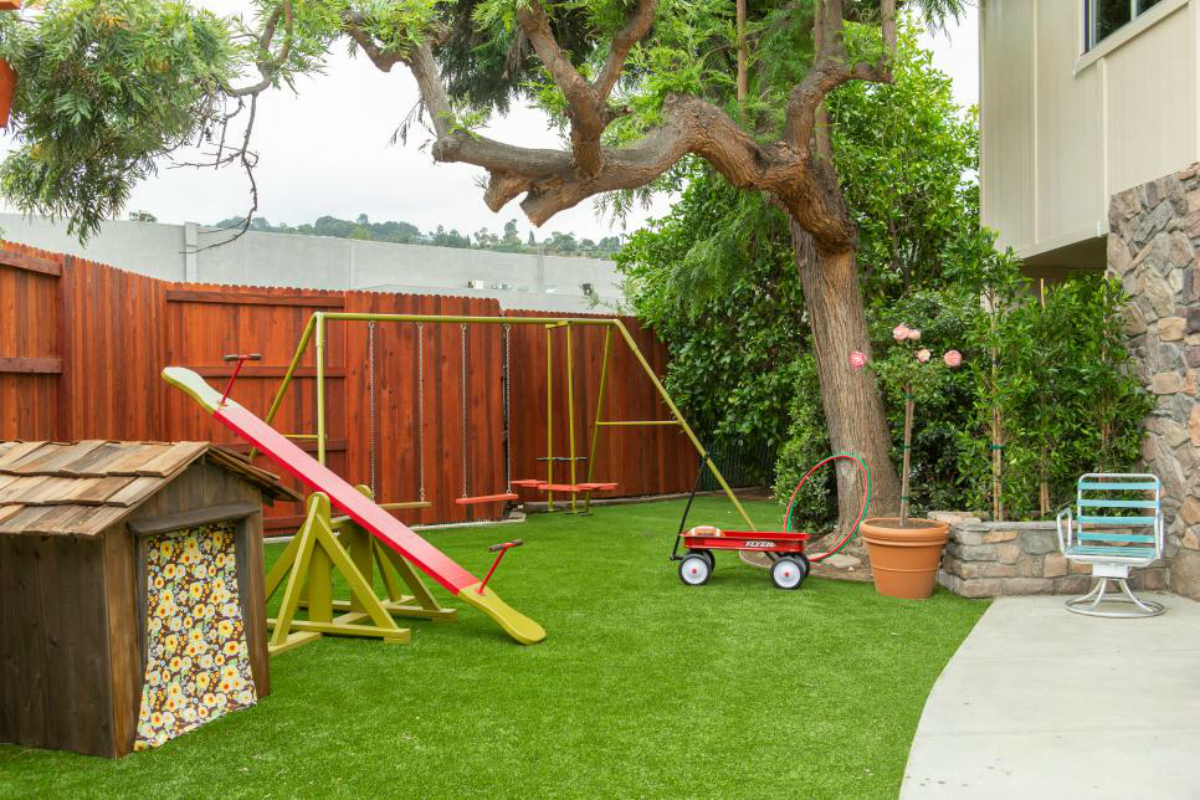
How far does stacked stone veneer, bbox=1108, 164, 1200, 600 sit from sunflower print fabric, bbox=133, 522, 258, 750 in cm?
494

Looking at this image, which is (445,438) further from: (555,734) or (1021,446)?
(555,734)

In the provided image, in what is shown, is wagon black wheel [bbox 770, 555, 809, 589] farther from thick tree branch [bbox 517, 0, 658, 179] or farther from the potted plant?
thick tree branch [bbox 517, 0, 658, 179]

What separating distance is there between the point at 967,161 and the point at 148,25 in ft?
25.4

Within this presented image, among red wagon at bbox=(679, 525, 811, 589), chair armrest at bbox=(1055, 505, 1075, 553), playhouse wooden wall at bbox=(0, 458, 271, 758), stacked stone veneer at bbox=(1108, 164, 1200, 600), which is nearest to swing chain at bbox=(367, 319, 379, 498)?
red wagon at bbox=(679, 525, 811, 589)

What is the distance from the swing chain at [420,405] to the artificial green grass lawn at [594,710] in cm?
296

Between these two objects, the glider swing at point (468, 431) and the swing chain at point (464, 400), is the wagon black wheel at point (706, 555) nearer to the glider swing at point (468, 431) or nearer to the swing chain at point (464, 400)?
the glider swing at point (468, 431)

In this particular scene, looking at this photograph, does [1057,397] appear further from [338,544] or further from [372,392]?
[372,392]

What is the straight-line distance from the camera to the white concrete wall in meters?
14.9

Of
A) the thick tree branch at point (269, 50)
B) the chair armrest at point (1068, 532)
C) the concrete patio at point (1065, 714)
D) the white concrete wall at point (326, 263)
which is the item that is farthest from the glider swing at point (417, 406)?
the white concrete wall at point (326, 263)

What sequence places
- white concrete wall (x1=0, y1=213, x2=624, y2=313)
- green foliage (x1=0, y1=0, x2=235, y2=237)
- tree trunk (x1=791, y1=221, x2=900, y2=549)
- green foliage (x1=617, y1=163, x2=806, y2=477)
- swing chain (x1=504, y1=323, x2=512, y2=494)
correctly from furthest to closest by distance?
white concrete wall (x1=0, y1=213, x2=624, y2=313)
green foliage (x1=617, y1=163, x2=806, y2=477)
swing chain (x1=504, y1=323, x2=512, y2=494)
tree trunk (x1=791, y1=221, x2=900, y2=549)
green foliage (x1=0, y1=0, x2=235, y2=237)

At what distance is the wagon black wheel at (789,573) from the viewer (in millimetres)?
5836

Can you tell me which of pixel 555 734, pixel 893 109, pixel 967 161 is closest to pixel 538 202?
pixel 555 734

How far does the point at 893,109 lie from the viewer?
9.38 meters

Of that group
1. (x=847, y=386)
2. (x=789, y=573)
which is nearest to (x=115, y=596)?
(x=789, y=573)
